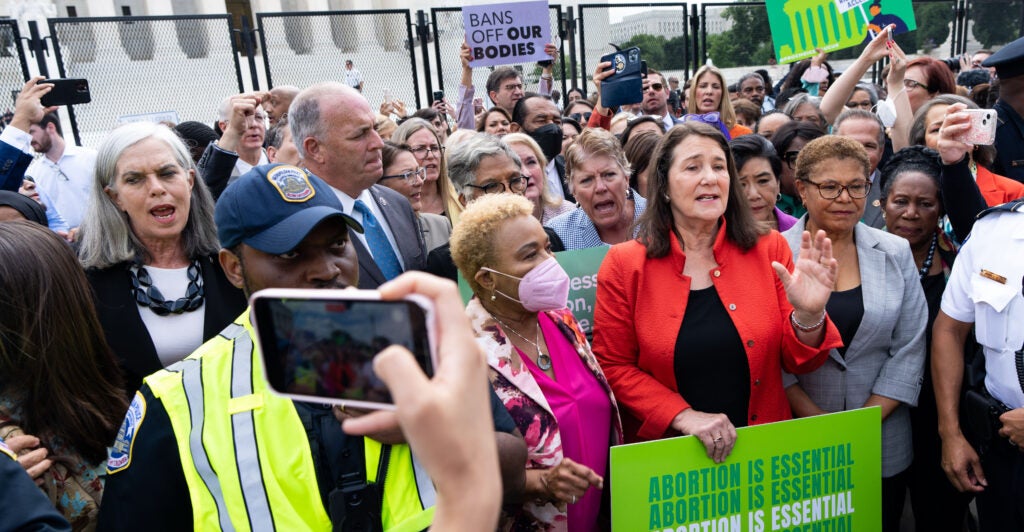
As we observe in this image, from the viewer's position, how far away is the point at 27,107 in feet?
13.5

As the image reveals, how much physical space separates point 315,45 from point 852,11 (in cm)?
839

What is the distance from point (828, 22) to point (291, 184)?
683 centimetres

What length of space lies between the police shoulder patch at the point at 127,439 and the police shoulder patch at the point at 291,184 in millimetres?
584

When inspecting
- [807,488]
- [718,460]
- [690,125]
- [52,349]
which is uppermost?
[690,125]

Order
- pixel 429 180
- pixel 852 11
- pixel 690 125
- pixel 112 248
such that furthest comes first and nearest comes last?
pixel 852 11, pixel 429 180, pixel 690 125, pixel 112 248

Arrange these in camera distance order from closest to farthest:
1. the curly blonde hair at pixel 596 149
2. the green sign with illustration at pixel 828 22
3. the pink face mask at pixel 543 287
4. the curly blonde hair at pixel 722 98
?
the pink face mask at pixel 543 287 → the curly blonde hair at pixel 596 149 → the curly blonde hair at pixel 722 98 → the green sign with illustration at pixel 828 22

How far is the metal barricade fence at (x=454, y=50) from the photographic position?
939 centimetres

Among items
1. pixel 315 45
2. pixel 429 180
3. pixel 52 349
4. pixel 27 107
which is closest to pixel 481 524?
pixel 52 349

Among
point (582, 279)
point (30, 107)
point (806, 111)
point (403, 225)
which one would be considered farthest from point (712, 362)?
point (30, 107)

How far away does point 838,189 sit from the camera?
2.92m

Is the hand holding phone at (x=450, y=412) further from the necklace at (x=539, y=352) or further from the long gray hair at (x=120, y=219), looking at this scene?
the long gray hair at (x=120, y=219)

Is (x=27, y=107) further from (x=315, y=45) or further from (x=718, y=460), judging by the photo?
(x=315, y=45)

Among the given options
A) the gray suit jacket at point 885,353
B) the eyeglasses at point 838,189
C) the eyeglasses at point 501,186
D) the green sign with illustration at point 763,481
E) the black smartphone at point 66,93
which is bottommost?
the green sign with illustration at point 763,481

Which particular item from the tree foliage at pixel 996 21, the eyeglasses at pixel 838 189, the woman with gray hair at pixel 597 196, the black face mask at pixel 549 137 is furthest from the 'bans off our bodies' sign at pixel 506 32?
the tree foliage at pixel 996 21
